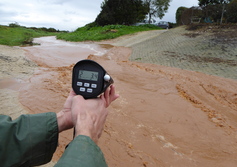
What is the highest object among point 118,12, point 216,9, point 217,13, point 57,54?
point 118,12

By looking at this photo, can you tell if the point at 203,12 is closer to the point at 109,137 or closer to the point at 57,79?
the point at 57,79

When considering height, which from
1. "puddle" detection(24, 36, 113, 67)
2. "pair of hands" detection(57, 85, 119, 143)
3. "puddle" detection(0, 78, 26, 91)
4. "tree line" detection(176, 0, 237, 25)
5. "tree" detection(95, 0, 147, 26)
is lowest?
"puddle" detection(0, 78, 26, 91)

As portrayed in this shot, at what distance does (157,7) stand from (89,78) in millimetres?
35821

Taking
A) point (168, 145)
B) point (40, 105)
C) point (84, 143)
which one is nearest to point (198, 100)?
point (168, 145)

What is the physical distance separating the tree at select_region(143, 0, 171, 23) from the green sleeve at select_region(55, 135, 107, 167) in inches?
1391

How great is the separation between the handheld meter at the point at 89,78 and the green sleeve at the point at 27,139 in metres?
0.32

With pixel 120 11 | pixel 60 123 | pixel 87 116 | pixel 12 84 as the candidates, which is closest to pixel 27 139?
pixel 60 123

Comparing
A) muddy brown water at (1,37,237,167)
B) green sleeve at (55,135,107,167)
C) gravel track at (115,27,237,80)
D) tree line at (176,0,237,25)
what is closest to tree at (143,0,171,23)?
tree line at (176,0,237,25)

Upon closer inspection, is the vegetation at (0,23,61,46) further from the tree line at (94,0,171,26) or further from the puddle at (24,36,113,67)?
the tree line at (94,0,171,26)

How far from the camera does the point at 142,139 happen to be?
3.10 m

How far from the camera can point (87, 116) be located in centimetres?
121

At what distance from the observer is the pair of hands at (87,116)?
3.81ft

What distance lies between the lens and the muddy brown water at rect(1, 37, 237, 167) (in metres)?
2.80

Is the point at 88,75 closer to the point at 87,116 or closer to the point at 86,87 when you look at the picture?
the point at 86,87
